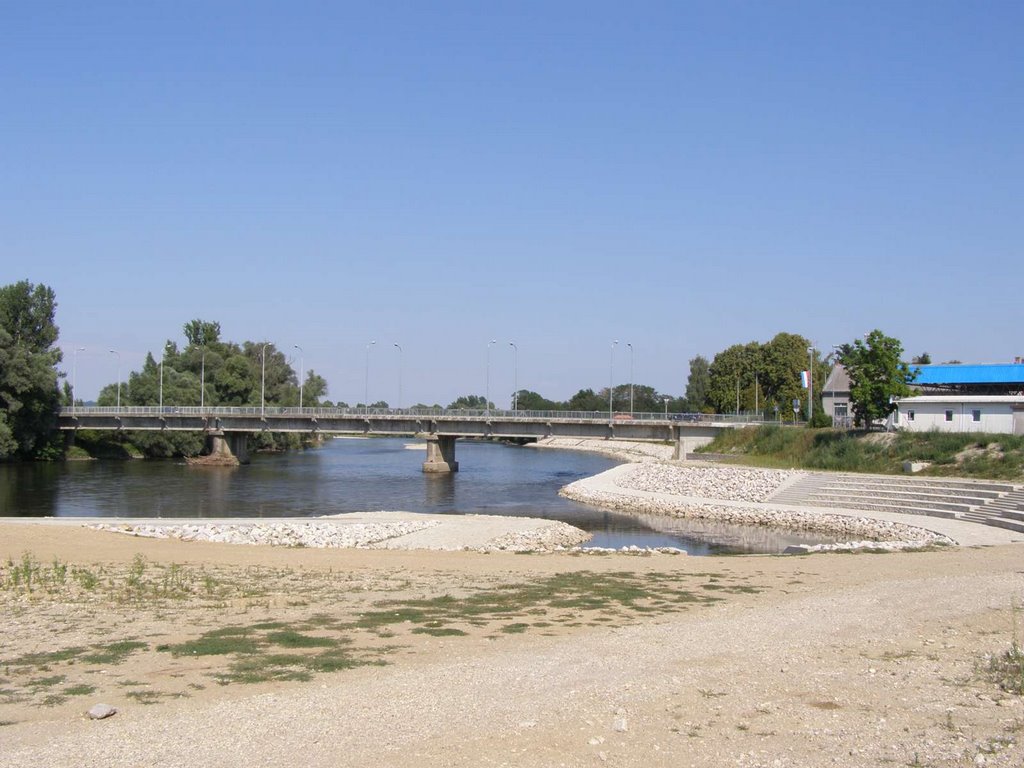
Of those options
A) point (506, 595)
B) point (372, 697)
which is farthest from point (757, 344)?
point (372, 697)

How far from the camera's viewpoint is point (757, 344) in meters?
139

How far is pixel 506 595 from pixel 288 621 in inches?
244

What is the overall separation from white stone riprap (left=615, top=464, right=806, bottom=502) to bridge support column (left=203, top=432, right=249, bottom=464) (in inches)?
2235

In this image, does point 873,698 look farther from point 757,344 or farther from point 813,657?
point 757,344

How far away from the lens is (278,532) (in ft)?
136

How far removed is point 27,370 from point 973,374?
100525 mm

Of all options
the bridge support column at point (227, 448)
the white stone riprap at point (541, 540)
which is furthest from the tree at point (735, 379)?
the white stone riprap at point (541, 540)

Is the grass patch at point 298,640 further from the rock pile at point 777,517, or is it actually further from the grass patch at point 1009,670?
the rock pile at point 777,517

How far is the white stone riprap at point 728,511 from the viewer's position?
1591 inches

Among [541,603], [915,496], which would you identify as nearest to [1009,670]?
[541,603]

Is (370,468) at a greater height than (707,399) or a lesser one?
lesser

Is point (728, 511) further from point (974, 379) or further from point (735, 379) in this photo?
point (735, 379)

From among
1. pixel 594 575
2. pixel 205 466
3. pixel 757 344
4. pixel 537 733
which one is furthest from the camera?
pixel 757 344

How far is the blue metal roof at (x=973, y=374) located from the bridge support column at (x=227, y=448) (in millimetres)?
79423
